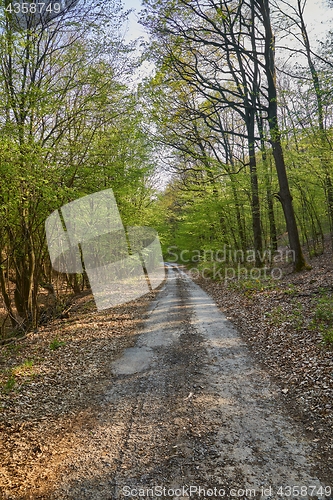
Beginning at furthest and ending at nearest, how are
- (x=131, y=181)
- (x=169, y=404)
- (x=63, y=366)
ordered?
(x=131, y=181), (x=63, y=366), (x=169, y=404)

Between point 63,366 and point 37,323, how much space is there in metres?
5.20

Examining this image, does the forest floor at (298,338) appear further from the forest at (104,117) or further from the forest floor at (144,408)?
the forest at (104,117)

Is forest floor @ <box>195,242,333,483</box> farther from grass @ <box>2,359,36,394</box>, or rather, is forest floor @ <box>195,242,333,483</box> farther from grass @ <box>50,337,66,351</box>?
grass @ <box>50,337,66,351</box>

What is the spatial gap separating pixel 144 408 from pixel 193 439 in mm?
1079

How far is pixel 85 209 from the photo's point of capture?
12859 mm

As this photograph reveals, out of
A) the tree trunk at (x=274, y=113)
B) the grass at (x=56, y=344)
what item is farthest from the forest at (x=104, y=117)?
the grass at (x=56, y=344)

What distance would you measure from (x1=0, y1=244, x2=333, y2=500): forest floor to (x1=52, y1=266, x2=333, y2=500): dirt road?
0.7 inches

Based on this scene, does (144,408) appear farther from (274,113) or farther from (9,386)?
(274,113)

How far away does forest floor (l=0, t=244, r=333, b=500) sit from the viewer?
3285 mm

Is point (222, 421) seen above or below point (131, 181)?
below

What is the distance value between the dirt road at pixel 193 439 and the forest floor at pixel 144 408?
0.02 meters

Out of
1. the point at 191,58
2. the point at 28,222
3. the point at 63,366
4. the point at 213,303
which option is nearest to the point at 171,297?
the point at 213,303

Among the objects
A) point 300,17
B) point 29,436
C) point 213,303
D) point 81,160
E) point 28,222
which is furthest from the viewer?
point 300,17

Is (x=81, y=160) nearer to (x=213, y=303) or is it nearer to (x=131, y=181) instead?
(x=131, y=181)
